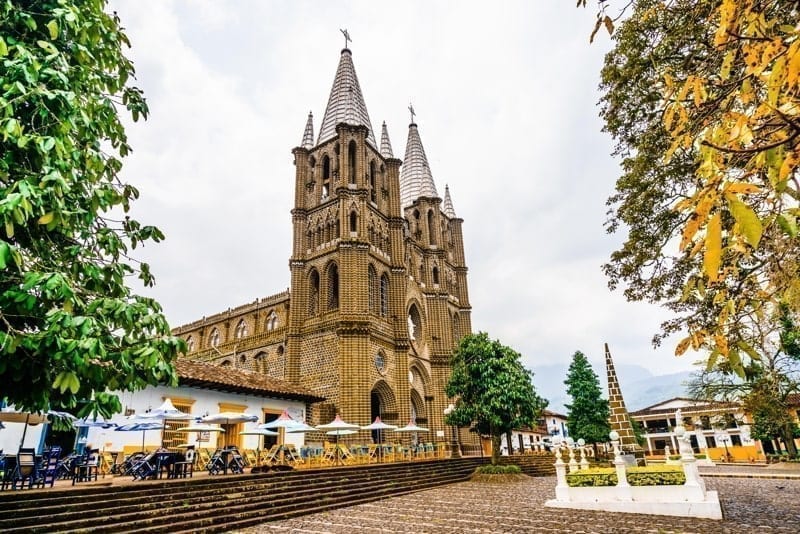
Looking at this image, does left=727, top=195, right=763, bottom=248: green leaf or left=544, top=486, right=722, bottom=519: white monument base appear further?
left=544, top=486, right=722, bottom=519: white monument base

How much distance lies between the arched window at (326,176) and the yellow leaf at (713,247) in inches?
1155

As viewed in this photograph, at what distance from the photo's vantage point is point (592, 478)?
1161 cm

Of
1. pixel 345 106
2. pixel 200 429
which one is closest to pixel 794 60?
pixel 200 429

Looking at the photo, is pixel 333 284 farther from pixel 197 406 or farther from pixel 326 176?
pixel 197 406

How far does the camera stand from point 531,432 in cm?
5041

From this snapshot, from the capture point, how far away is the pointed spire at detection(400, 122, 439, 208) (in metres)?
38.8

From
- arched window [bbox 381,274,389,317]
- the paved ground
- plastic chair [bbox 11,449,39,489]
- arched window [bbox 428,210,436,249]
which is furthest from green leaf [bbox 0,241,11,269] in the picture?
arched window [bbox 428,210,436,249]

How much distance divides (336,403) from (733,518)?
17.6 meters

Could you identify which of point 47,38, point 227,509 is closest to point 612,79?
point 47,38

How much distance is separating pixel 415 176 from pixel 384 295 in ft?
46.4

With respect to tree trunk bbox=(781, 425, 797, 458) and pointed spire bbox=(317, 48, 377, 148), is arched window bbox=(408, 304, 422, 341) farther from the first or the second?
tree trunk bbox=(781, 425, 797, 458)

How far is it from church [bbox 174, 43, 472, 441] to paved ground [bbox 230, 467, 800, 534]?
10.8 metres

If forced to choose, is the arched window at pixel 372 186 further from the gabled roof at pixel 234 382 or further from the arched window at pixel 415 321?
the gabled roof at pixel 234 382

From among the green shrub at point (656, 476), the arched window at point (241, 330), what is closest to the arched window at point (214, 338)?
the arched window at point (241, 330)
